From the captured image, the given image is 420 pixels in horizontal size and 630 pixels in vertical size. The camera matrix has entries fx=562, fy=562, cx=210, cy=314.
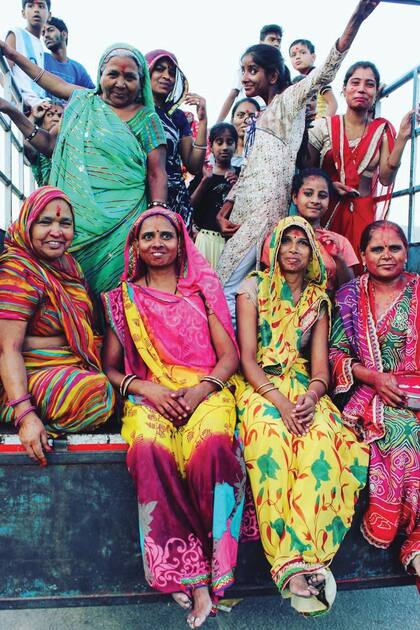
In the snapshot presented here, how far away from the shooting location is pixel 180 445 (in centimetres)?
228

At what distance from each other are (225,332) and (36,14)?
354 cm

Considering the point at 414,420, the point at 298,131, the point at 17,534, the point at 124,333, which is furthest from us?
the point at 298,131

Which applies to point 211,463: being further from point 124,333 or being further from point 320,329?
→ point 320,329

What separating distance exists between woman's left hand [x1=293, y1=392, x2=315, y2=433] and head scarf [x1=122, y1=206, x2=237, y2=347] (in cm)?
47

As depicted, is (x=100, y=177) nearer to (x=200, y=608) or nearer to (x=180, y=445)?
(x=180, y=445)

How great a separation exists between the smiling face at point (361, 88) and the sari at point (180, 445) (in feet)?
5.25

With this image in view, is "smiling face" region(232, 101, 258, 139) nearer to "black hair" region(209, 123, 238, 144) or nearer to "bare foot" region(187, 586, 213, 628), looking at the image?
"black hair" region(209, 123, 238, 144)

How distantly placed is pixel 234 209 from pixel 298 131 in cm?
60

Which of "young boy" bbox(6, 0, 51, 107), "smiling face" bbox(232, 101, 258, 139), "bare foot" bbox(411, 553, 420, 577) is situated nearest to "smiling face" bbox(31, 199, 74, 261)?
"young boy" bbox(6, 0, 51, 107)

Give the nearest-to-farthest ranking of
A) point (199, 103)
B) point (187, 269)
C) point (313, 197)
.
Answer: point (187, 269), point (313, 197), point (199, 103)

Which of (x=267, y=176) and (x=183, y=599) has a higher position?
(x=267, y=176)

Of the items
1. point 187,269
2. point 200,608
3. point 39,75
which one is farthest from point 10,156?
point 200,608

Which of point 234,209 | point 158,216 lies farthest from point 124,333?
point 234,209

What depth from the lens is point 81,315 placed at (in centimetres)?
255
